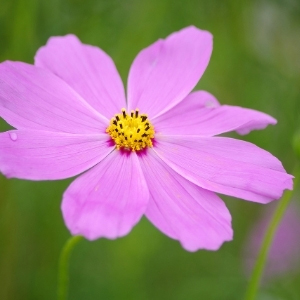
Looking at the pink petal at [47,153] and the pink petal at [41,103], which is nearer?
the pink petal at [47,153]

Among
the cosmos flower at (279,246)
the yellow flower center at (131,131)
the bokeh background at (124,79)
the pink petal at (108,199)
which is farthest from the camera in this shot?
the cosmos flower at (279,246)

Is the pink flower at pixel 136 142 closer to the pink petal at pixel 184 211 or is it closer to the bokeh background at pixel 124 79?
the pink petal at pixel 184 211

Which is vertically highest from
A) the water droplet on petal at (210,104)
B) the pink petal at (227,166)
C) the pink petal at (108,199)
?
the water droplet on petal at (210,104)

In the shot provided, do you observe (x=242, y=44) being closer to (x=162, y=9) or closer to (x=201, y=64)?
(x=162, y=9)

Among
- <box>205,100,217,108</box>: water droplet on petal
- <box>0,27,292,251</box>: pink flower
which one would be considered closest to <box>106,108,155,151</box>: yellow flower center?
<box>0,27,292,251</box>: pink flower

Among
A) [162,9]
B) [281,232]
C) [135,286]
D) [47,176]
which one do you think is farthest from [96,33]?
[281,232]

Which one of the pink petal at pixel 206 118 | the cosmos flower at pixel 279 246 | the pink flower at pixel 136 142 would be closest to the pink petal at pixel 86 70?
the pink flower at pixel 136 142

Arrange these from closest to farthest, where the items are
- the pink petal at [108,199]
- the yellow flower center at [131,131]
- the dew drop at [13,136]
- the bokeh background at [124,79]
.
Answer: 1. the pink petal at [108,199]
2. the dew drop at [13,136]
3. the yellow flower center at [131,131]
4. the bokeh background at [124,79]
